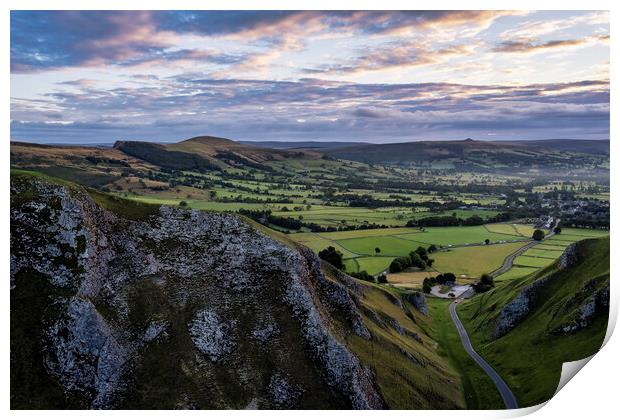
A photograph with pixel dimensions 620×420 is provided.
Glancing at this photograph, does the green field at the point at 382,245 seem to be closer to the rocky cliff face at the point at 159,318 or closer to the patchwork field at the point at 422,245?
the patchwork field at the point at 422,245

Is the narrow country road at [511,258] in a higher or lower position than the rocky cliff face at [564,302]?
lower

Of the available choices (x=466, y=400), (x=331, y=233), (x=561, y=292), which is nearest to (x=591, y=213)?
(x=331, y=233)

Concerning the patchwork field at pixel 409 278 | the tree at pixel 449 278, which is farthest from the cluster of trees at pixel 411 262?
the tree at pixel 449 278

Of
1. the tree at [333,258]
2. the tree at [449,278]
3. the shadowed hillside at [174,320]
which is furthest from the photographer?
the tree at [449,278]

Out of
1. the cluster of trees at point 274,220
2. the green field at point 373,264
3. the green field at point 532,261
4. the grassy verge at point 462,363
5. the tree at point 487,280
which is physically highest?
the cluster of trees at point 274,220

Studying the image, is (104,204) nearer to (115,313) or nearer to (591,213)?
(115,313)

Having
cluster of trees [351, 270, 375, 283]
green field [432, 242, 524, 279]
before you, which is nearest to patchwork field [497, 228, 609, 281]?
green field [432, 242, 524, 279]
